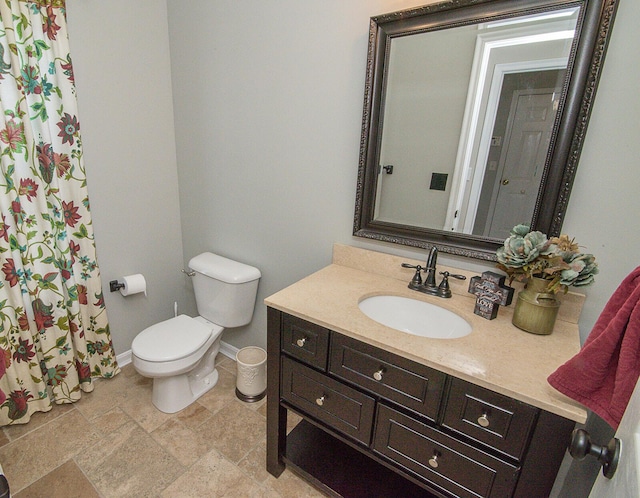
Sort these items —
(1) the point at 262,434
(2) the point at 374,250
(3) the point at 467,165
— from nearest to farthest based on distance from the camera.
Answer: (3) the point at 467,165
(2) the point at 374,250
(1) the point at 262,434

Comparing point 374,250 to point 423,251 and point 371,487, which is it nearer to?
point 423,251

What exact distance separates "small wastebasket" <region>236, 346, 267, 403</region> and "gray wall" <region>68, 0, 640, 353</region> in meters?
0.15

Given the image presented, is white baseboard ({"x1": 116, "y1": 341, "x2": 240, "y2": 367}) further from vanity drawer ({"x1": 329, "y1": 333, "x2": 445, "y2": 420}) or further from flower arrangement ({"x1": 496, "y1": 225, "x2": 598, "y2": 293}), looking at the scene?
flower arrangement ({"x1": 496, "y1": 225, "x2": 598, "y2": 293})

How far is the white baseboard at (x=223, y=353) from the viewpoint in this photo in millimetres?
2029

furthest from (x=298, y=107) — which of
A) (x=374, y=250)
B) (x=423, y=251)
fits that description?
(x=423, y=251)

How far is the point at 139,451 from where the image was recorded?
1490 millimetres

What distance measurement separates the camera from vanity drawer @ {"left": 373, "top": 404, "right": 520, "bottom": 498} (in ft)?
2.92

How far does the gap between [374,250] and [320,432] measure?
93 centimetres

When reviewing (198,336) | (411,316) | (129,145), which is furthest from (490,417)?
(129,145)

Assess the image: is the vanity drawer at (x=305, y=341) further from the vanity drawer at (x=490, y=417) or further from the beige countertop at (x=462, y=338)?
the vanity drawer at (x=490, y=417)

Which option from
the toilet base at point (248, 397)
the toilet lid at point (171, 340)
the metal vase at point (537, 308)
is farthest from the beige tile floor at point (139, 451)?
the metal vase at point (537, 308)

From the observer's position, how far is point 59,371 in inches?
65.1

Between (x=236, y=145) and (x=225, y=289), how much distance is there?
789 millimetres

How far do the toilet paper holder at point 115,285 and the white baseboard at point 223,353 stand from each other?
18.2 inches
